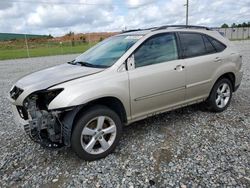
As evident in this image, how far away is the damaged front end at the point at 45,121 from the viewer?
306cm

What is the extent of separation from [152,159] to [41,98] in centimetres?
168

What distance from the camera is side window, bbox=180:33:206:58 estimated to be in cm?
423

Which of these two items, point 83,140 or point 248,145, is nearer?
point 83,140

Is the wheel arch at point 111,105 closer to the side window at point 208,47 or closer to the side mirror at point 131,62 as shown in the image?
the side mirror at point 131,62

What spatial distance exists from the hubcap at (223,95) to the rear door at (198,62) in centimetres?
39

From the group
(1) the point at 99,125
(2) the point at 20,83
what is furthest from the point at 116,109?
(2) the point at 20,83

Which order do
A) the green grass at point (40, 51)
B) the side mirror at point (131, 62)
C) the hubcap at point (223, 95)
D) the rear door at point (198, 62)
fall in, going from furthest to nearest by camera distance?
1. the green grass at point (40, 51)
2. the hubcap at point (223, 95)
3. the rear door at point (198, 62)
4. the side mirror at point (131, 62)

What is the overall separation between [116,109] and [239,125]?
230 cm

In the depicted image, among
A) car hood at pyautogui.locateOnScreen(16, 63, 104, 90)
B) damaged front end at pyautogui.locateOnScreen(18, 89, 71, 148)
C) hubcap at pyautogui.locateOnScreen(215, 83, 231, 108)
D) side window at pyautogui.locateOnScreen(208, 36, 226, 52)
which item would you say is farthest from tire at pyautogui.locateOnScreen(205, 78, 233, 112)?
damaged front end at pyautogui.locateOnScreen(18, 89, 71, 148)

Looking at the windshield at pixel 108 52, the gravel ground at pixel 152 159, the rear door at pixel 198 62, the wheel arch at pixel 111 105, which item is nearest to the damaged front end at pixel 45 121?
the wheel arch at pixel 111 105

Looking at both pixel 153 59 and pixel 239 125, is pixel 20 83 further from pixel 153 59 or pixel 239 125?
pixel 239 125

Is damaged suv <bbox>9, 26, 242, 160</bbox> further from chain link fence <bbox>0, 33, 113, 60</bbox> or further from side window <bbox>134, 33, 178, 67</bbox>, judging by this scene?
chain link fence <bbox>0, 33, 113, 60</bbox>

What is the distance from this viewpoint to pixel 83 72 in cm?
345

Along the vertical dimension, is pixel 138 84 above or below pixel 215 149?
above
